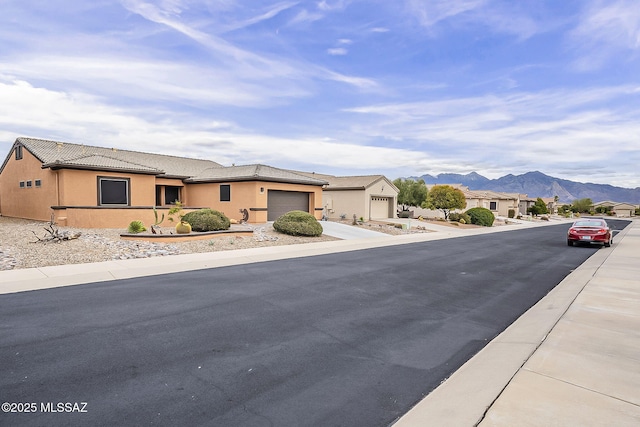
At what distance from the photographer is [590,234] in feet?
65.2

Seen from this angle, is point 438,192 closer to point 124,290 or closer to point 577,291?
point 577,291

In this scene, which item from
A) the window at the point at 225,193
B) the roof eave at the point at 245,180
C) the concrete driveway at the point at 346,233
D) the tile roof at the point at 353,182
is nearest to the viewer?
the concrete driveway at the point at 346,233

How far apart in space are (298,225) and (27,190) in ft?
61.5

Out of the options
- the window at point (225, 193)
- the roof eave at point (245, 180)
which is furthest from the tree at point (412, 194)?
the window at point (225, 193)

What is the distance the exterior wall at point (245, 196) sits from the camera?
2580 cm

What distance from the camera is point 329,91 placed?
91.0 feet

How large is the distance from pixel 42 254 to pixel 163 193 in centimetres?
1705

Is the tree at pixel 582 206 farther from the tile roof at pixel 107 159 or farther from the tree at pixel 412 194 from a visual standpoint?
the tile roof at pixel 107 159

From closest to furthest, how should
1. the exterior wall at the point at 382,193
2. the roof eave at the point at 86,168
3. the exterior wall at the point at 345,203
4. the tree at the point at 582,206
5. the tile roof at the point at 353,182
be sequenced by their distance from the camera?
1. the roof eave at the point at 86,168
2. the exterior wall at the point at 345,203
3. the exterior wall at the point at 382,193
4. the tile roof at the point at 353,182
5. the tree at the point at 582,206

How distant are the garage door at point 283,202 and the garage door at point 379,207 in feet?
28.3

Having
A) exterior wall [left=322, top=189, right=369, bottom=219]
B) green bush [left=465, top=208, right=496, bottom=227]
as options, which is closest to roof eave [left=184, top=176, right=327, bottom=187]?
exterior wall [left=322, top=189, right=369, bottom=219]

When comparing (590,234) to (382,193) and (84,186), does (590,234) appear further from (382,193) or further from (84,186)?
(84,186)

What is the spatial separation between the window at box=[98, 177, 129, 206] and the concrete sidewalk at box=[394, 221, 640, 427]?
73.1 feet

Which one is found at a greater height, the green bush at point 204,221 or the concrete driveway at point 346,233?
the green bush at point 204,221
